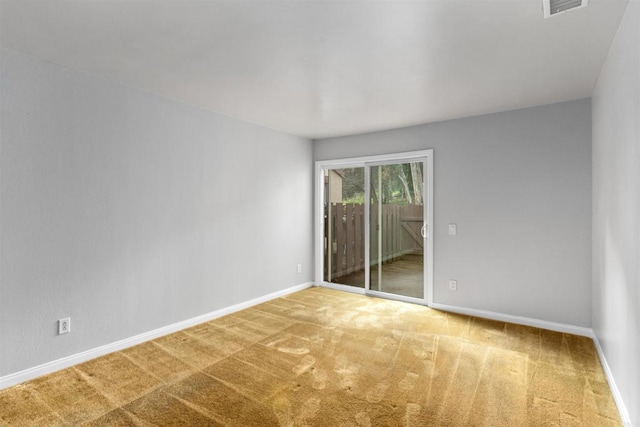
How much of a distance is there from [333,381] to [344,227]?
9.76 ft

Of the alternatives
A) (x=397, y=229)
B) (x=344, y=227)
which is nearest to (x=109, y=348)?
(x=344, y=227)

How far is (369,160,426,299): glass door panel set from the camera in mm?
4363

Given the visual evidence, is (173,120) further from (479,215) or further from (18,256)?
(479,215)

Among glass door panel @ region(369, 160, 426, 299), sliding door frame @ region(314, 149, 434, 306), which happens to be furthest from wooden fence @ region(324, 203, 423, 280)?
sliding door frame @ region(314, 149, 434, 306)

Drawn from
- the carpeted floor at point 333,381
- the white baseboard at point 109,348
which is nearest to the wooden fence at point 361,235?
the carpeted floor at point 333,381

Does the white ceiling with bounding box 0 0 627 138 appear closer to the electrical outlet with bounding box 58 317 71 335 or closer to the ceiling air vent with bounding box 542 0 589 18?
the ceiling air vent with bounding box 542 0 589 18

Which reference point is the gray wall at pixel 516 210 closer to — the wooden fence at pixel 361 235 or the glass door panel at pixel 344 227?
the wooden fence at pixel 361 235

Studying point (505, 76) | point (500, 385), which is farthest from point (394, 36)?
point (500, 385)

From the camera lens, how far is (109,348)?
285cm

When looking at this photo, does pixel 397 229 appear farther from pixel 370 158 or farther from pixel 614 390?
pixel 614 390

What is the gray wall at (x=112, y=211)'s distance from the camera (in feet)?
7.75

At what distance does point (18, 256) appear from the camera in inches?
92.4

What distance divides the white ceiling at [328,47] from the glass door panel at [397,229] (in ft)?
4.14

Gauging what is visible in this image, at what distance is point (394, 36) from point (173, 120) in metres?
2.40
